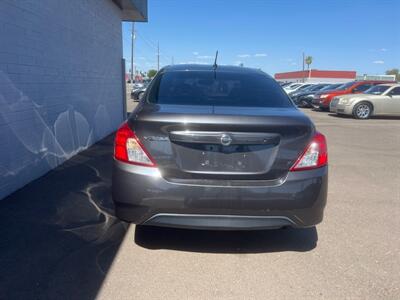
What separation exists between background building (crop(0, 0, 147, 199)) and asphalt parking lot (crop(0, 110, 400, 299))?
714 mm

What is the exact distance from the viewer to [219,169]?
8.95 feet

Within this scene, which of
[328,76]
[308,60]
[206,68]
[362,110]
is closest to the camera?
[206,68]

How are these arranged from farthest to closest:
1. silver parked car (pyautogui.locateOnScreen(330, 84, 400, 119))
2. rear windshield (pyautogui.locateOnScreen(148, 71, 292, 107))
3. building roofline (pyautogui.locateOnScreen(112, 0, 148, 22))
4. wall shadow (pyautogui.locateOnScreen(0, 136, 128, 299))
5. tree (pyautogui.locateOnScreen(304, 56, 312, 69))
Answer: tree (pyautogui.locateOnScreen(304, 56, 312, 69)) → silver parked car (pyautogui.locateOnScreen(330, 84, 400, 119)) → building roofline (pyautogui.locateOnScreen(112, 0, 148, 22)) → rear windshield (pyautogui.locateOnScreen(148, 71, 292, 107)) → wall shadow (pyautogui.locateOnScreen(0, 136, 128, 299))

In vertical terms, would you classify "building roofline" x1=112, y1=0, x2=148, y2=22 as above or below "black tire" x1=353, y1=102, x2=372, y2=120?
Answer: above

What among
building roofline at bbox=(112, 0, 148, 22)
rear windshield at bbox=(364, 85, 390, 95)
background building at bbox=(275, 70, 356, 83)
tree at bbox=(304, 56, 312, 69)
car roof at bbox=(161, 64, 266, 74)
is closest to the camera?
car roof at bbox=(161, 64, 266, 74)

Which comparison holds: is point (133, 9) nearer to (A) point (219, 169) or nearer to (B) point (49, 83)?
(B) point (49, 83)

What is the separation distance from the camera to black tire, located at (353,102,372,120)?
1564 cm

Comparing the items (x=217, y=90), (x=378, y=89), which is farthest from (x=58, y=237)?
(x=378, y=89)

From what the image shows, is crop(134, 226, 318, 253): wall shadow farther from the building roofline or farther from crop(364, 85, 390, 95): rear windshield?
crop(364, 85, 390, 95): rear windshield

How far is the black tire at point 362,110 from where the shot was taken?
15641 millimetres

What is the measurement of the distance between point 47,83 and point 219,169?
13.8 ft

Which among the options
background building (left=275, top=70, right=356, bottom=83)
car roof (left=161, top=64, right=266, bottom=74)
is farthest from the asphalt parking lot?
background building (left=275, top=70, right=356, bottom=83)

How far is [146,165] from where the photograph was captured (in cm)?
277

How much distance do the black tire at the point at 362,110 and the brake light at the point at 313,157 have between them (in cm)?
1417
